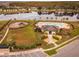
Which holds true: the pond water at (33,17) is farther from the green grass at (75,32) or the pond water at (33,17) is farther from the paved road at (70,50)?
the paved road at (70,50)

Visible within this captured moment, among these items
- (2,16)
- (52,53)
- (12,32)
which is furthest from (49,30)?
(2,16)

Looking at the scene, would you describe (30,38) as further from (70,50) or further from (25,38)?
(70,50)

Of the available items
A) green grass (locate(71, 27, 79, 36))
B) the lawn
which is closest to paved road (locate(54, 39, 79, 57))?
green grass (locate(71, 27, 79, 36))

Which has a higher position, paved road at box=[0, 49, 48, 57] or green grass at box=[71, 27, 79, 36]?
green grass at box=[71, 27, 79, 36]

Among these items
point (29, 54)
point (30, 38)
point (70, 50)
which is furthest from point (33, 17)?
point (70, 50)

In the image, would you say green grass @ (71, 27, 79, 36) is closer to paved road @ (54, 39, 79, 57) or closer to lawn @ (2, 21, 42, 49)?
paved road @ (54, 39, 79, 57)

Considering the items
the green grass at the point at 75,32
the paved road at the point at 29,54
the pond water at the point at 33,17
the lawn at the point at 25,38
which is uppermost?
the pond water at the point at 33,17

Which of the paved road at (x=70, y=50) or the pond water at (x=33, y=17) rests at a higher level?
the pond water at (x=33, y=17)

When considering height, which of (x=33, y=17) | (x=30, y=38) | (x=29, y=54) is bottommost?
(x=29, y=54)

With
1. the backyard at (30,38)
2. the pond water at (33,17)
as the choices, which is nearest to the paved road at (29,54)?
the backyard at (30,38)
